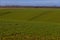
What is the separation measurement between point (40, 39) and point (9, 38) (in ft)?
1.37

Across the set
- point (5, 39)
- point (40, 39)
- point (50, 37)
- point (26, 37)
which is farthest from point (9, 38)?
point (50, 37)

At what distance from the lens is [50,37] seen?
2.32 meters

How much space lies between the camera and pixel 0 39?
220 cm

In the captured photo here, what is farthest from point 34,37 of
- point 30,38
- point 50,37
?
point 50,37

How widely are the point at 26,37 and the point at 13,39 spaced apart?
0.66 ft

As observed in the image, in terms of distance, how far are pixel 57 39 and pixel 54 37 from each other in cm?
12

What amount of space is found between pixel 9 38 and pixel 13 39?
0.08 m

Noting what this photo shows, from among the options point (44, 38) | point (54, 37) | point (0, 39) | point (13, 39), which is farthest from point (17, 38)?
point (54, 37)

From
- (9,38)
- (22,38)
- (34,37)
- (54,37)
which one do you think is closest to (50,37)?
(54,37)

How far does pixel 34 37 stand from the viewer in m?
2.30

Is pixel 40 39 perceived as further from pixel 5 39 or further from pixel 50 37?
pixel 5 39

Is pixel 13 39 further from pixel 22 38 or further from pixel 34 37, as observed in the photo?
pixel 34 37

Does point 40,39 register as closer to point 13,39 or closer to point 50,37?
point 50,37

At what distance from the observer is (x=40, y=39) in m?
2.21
